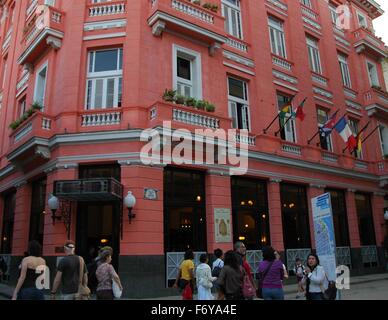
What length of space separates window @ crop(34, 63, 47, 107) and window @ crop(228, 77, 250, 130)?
7991 millimetres

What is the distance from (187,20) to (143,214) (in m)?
7.65

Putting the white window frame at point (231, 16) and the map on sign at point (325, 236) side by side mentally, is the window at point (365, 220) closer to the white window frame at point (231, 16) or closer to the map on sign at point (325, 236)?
the white window frame at point (231, 16)

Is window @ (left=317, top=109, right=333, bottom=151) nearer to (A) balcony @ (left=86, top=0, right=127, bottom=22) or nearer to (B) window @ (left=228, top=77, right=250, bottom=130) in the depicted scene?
(B) window @ (left=228, top=77, right=250, bottom=130)

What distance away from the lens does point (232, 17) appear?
17875mm

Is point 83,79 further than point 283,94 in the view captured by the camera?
No

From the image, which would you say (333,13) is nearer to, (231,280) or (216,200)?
(216,200)

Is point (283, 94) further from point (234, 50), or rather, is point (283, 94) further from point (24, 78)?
point (24, 78)

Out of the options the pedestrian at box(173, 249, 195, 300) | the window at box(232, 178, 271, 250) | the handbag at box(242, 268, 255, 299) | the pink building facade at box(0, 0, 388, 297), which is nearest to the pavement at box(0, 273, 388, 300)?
the pink building facade at box(0, 0, 388, 297)

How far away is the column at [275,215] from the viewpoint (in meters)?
16.1

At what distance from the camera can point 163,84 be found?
14.2 meters

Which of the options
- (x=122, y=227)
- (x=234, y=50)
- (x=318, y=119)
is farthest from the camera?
(x=318, y=119)
